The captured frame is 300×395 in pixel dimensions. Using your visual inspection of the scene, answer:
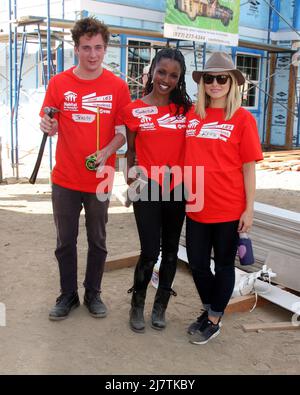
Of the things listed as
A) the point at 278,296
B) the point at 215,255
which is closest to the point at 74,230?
the point at 215,255

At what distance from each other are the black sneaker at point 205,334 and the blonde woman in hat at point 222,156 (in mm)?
390

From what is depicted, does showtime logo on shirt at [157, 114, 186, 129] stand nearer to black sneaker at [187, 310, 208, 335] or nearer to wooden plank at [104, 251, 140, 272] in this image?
black sneaker at [187, 310, 208, 335]

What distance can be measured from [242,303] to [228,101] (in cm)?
171

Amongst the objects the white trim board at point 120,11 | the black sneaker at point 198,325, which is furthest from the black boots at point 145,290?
the white trim board at point 120,11

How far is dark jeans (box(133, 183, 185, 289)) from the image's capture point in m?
3.23

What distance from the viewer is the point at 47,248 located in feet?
17.9

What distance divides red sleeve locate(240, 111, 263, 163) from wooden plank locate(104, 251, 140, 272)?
86.8 inches

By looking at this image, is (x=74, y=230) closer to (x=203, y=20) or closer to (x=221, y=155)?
(x=221, y=155)

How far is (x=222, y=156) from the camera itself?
119 inches

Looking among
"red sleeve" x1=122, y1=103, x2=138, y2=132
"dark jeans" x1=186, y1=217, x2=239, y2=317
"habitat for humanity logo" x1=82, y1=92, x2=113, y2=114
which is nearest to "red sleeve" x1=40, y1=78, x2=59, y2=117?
"habitat for humanity logo" x1=82, y1=92, x2=113, y2=114

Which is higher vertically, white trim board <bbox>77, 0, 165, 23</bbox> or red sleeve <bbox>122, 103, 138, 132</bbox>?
white trim board <bbox>77, 0, 165, 23</bbox>

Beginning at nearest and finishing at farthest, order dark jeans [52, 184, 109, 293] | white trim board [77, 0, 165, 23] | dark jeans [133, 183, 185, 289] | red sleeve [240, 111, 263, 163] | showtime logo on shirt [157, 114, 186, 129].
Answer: red sleeve [240, 111, 263, 163], showtime logo on shirt [157, 114, 186, 129], dark jeans [133, 183, 185, 289], dark jeans [52, 184, 109, 293], white trim board [77, 0, 165, 23]

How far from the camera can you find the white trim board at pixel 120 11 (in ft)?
36.1

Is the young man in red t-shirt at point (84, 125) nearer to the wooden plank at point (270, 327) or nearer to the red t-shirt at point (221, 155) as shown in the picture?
the red t-shirt at point (221, 155)
